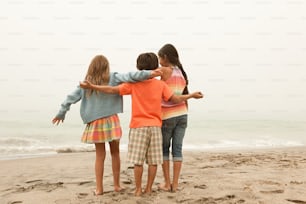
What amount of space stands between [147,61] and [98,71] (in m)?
0.50

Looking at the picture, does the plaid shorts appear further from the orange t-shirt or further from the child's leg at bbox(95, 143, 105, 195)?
the child's leg at bbox(95, 143, 105, 195)

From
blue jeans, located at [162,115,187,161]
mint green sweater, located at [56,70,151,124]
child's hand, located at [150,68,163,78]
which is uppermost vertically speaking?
child's hand, located at [150,68,163,78]

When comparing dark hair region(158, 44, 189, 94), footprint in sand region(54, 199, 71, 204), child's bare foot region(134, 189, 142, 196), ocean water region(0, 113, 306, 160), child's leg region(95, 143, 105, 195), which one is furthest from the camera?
ocean water region(0, 113, 306, 160)

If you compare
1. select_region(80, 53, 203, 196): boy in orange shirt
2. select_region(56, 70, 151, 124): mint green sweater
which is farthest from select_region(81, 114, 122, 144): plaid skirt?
select_region(80, 53, 203, 196): boy in orange shirt

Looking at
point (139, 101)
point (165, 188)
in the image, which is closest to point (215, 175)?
point (165, 188)

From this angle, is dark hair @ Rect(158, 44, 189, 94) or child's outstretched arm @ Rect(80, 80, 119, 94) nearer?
child's outstretched arm @ Rect(80, 80, 119, 94)

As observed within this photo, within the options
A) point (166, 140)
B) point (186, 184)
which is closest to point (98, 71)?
point (166, 140)

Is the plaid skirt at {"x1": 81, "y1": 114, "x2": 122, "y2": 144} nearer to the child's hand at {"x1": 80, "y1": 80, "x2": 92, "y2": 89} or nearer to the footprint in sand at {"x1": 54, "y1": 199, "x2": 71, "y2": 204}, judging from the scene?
the child's hand at {"x1": 80, "y1": 80, "x2": 92, "y2": 89}

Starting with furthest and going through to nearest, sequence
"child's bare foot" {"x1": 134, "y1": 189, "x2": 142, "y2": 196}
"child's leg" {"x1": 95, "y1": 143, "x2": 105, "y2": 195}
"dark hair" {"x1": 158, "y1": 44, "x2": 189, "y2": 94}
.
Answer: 1. "dark hair" {"x1": 158, "y1": 44, "x2": 189, "y2": 94}
2. "child's leg" {"x1": 95, "y1": 143, "x2": 105, "y2": 195}
3. "child's bare foot" {"x1": 134, "y1": 189, "x2": 142, "y2": 196}

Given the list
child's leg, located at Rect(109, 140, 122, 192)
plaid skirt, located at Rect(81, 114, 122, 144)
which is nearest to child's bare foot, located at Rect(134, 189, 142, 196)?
child's leg, located at Rect(109, 140, 122, 192)

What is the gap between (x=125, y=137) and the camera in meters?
14.2

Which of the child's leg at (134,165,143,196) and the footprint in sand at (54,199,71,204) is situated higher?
the child's leg at (134,165,143,196)

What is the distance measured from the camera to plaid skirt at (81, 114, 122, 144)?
11.7 ft

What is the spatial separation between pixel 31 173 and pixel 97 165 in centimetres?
188
